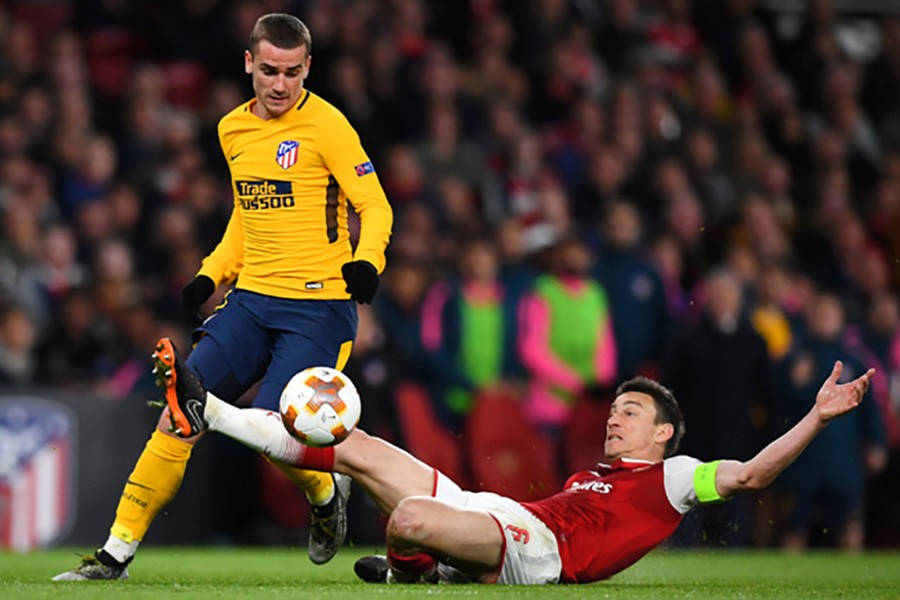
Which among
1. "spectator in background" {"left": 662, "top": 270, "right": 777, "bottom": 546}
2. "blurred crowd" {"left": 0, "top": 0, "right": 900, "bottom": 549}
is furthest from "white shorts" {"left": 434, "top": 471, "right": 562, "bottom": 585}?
"spectator in background" {"left": 662, "top": 270, "right": 777, "bottom": 546}

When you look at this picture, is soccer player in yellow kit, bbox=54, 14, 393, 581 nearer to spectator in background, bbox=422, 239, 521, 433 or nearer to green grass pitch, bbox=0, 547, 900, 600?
green grass pitch, bbox=0, 547, 900, 600

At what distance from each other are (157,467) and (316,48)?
7.06 metres

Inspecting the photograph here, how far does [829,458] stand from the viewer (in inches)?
468

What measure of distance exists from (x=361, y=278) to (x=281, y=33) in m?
1.04

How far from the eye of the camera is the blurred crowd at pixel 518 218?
11633mm

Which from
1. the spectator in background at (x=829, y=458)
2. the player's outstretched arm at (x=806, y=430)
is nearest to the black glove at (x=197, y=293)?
the player's outstretched arm at (x=806, y=430)

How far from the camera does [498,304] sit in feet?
39.6

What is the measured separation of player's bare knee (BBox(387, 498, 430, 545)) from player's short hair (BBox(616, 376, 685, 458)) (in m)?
1.22

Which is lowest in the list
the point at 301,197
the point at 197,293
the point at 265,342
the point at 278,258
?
the point at 265,342

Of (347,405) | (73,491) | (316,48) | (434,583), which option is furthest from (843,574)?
(316,48)

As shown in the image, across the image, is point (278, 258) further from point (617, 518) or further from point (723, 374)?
point (723, 374)

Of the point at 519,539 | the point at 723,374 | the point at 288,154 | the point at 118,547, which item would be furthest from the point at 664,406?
the point at 723,374

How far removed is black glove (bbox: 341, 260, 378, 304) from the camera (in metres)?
6.75

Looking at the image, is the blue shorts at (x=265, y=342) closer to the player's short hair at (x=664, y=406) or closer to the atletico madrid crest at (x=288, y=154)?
the atletico madrid crest at (x=288, y=154)
